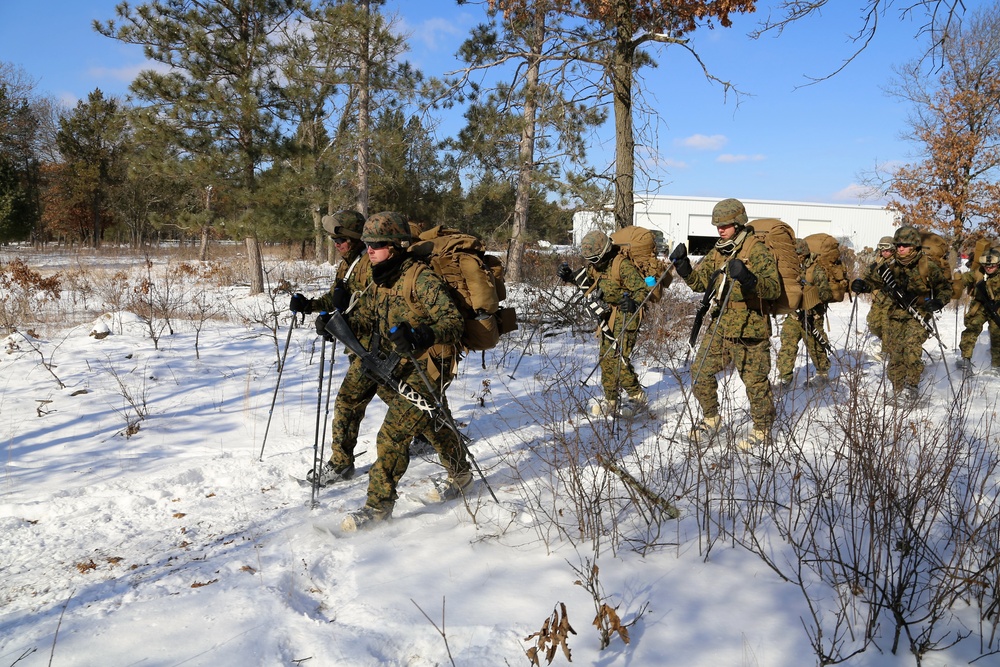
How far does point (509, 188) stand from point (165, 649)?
1053 cm

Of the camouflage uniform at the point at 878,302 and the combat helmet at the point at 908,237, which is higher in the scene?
the combat helmet at the point at 908,237

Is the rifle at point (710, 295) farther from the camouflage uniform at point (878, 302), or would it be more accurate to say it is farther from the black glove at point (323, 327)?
the black glove at point (323, 327)

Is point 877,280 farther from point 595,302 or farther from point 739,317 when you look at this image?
point 595,302

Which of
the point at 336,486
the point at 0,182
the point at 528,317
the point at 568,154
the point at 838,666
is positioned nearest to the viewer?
the point at 838,666

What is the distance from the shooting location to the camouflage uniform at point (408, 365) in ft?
11.3

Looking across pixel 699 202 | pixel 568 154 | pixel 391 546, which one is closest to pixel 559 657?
pixel 391 546

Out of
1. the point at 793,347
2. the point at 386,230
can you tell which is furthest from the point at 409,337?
the point at 793,347

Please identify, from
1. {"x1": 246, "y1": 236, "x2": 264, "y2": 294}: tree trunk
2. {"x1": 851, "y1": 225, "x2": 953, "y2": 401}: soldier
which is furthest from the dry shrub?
{"x1": 851, "y1": 225, "x2": 953, "y2": 401}: soldier

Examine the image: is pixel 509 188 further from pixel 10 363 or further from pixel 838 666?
pixel 838 666

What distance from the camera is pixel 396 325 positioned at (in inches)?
131

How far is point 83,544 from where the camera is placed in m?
3.26

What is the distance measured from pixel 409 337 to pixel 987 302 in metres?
7.71

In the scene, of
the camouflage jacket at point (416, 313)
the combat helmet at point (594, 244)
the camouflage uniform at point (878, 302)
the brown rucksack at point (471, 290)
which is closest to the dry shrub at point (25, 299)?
the camouflage jacket at point (416, 313)

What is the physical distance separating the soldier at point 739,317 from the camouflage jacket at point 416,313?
1.96 m
